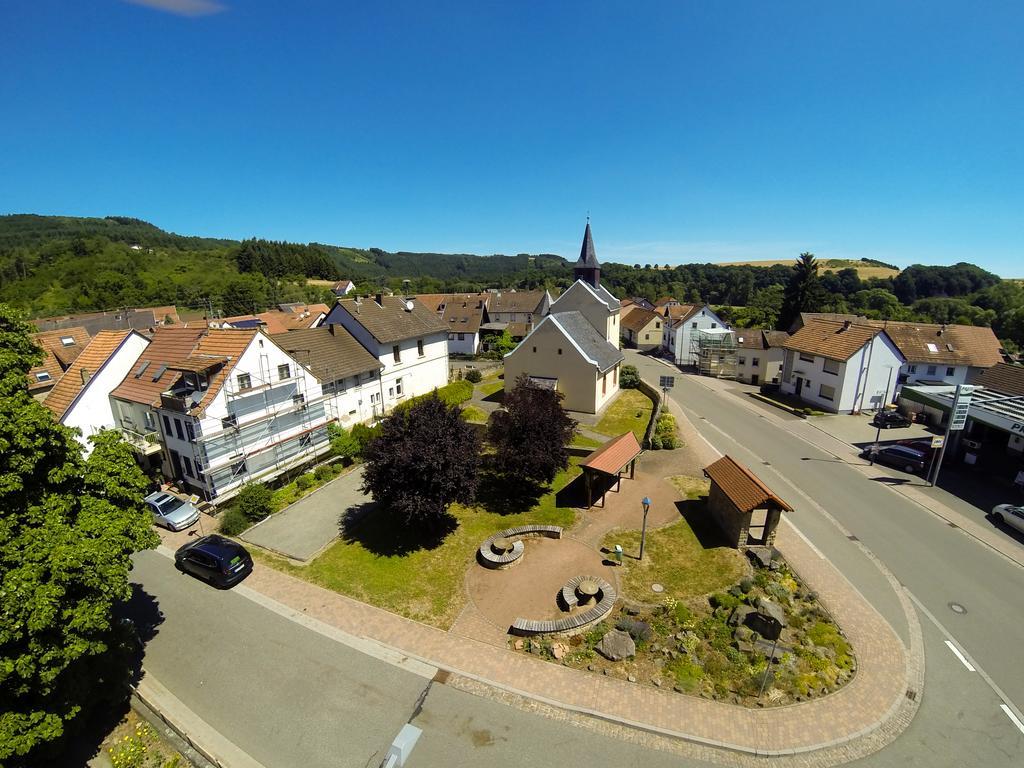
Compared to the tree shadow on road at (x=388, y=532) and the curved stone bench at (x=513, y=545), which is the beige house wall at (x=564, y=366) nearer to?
the curved stone bench at (x=513, y=545)

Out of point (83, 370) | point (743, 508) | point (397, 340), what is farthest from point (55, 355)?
point (743, 508)

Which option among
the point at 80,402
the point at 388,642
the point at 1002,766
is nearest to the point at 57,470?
the point at 388,642

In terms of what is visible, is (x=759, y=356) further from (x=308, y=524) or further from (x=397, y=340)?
(x=308, y=524)

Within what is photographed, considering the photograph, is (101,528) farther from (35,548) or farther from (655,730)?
(655,730)

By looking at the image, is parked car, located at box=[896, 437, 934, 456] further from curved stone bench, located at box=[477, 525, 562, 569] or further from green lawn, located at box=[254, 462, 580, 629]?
curved stone bench, located at box=[477, 525, 562, 569]

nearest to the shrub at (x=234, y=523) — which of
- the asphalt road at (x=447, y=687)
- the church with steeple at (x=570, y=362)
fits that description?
the asphalt road at (x=447, y=687)

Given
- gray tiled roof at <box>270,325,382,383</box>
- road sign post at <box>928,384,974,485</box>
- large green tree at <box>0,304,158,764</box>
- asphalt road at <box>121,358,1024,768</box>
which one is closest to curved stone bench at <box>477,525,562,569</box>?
asphalt road at <box>121,358,1024,768</box>
